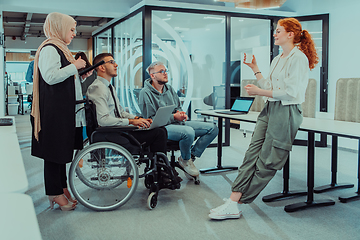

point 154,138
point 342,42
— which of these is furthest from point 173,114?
point 342,42

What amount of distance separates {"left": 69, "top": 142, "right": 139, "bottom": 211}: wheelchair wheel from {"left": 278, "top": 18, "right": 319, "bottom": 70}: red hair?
1527mm

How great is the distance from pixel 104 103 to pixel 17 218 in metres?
2.19

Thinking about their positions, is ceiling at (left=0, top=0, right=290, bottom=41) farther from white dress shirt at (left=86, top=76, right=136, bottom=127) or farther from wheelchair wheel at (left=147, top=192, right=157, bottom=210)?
wheelchair wheel at (left=147, top=192, right=157, bottom=210)

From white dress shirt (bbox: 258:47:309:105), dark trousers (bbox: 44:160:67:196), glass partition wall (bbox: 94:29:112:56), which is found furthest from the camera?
glass partition wall (bbox: 94:29:112:56)

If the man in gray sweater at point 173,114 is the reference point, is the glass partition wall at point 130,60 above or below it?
above

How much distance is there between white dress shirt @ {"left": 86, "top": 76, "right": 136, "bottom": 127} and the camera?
2771mm

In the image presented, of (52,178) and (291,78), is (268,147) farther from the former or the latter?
(52,178)

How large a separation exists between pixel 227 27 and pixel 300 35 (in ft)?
10.8

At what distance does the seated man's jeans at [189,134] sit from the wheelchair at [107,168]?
1.53 feet

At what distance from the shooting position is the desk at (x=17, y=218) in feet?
2.03

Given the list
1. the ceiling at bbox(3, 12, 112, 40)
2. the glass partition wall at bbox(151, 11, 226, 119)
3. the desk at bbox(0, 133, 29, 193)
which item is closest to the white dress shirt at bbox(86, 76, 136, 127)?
the desk at bbox(0, 133, 29, 193)

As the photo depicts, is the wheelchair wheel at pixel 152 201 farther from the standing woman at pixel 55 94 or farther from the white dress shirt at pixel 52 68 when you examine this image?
the white dress shirt at pixel 52 68

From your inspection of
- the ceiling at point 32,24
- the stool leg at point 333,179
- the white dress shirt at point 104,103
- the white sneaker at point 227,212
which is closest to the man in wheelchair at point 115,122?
the white dress shirt at point 104,103

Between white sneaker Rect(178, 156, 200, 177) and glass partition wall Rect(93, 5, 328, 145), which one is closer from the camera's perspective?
white sneaker Rect(178, 156, 200, 177)
